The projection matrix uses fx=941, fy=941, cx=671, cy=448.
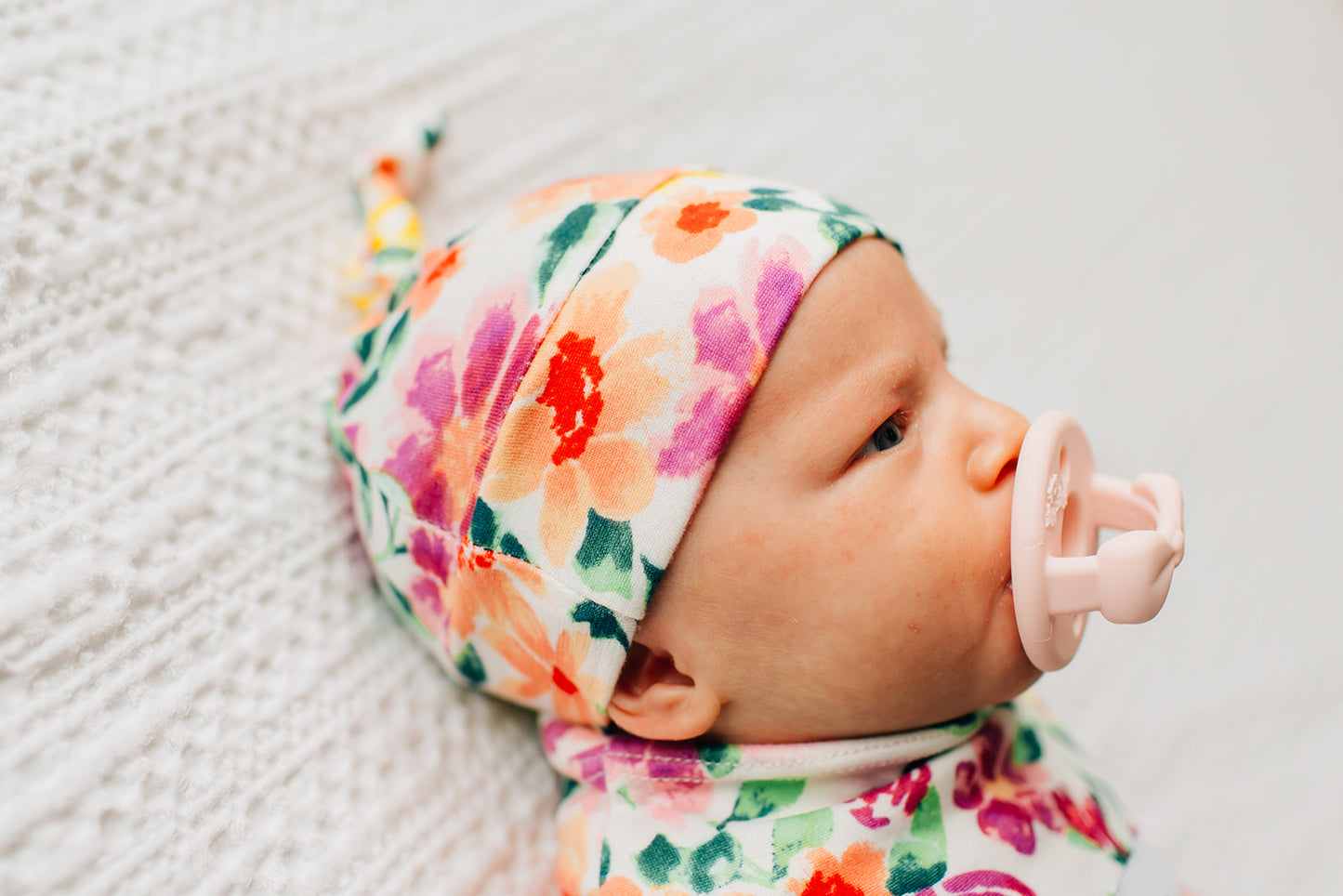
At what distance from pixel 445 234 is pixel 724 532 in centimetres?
52

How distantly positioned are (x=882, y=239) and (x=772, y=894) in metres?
0.46

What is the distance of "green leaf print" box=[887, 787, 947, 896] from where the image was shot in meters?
0.64

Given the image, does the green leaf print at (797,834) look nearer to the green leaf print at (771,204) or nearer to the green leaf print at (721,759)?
the green leaf print at (721,759)

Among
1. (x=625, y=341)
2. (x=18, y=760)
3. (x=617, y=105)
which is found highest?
(x=617, y=105)

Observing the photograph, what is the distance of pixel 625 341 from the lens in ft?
1.98

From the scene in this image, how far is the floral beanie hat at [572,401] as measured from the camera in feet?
1.95

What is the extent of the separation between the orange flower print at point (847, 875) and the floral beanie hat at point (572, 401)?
181mm

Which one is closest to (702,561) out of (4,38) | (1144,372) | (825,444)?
(825,444)

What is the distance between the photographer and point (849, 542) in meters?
0.60

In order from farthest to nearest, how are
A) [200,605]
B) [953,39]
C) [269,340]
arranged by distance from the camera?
[953,39] → [269,340] → [200,605]

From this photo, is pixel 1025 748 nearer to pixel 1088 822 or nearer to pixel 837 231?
pixel 1088 822

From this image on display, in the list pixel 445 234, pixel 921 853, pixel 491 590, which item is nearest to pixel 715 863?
pixel 921 853

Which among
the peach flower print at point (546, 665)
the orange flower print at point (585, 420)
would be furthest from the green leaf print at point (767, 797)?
the orange flower print at point (585, 420)

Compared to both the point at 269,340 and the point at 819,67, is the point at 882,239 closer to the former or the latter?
the point at 269,340
